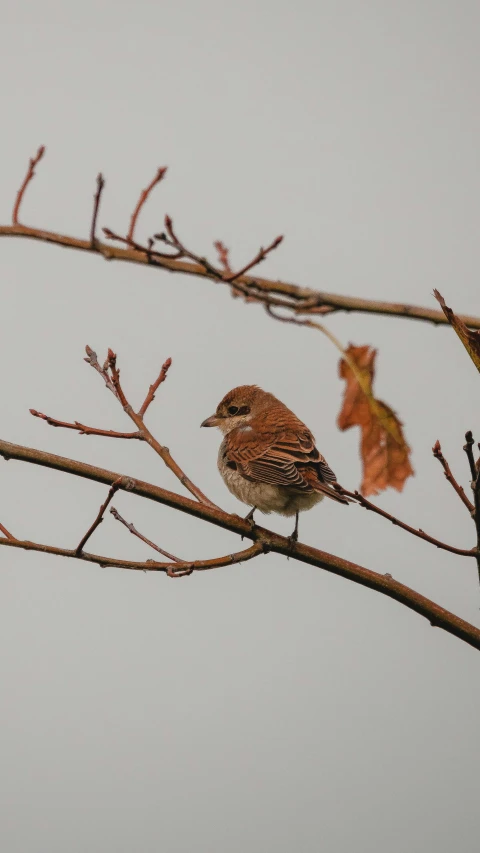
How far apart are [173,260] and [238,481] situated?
2.41 m

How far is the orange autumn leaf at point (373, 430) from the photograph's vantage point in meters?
3.64

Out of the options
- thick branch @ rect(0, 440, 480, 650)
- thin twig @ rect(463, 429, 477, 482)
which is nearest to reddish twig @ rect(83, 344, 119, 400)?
thick branch @ rect(0, 440, 480, 650)

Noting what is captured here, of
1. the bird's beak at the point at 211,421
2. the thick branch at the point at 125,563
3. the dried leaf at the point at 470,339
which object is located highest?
the bird's beak at the point at 211,421

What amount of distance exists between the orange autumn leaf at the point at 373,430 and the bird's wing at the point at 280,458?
1.59m

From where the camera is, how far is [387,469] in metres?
3.64

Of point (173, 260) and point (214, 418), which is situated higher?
point (214, 418)

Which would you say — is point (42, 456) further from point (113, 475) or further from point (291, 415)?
point (291, 415)

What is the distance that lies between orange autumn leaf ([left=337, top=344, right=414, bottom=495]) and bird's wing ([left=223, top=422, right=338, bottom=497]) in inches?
62.8

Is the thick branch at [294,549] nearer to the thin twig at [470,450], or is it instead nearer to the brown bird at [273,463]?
the thin twig at [470,450]

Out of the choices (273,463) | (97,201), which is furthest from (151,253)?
(273,463)

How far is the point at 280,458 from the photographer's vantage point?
5789 mm

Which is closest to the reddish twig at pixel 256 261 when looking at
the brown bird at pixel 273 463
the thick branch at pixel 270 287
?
the thick branch at pixel 270 287

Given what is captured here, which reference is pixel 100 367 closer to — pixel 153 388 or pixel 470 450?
pixel 153 388

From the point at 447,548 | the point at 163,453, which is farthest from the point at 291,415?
the point at 447,548
